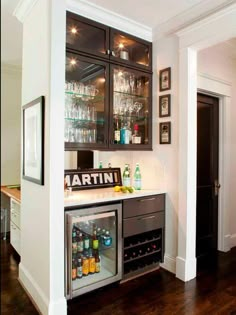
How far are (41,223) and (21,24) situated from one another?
6.88ft

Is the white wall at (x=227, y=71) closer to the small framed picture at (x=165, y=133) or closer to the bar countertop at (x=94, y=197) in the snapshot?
the small framed picture at (x=165, y=133)

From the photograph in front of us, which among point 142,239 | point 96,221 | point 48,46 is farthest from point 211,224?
point 48,46

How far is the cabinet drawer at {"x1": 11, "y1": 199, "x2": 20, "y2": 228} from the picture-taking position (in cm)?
302

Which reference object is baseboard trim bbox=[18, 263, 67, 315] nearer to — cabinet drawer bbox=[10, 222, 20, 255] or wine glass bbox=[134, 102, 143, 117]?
cabinet drawer bbox=[10, 222, 20, 255]

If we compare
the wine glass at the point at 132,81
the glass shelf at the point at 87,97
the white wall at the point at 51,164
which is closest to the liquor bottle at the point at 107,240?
the white wall at the point at 51,164

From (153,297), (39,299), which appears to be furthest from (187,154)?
(39,299)

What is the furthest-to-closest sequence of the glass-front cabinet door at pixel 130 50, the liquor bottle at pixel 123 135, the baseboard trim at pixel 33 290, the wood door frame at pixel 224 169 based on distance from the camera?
the wood door frame at pixel 224 169, the liquor bottle at pixel 123 135, the glass-front cabinet door at pixel 130 50, the baseboard trim at pixel 33 290

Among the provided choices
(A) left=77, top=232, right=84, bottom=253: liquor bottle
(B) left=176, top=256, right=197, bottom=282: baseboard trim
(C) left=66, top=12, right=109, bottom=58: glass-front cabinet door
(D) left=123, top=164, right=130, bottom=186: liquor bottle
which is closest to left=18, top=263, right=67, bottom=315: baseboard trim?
(A) left=77, top=232, right=84, bottom=253: liquor bottle

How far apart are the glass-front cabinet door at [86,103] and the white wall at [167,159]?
1.67ft

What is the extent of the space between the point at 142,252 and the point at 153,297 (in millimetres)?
496

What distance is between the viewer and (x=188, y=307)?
210 cm

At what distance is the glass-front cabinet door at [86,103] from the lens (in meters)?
2.47

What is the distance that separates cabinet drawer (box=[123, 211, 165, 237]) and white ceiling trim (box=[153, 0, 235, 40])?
1965 mm

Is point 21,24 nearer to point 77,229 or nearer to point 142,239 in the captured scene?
point 77,229
